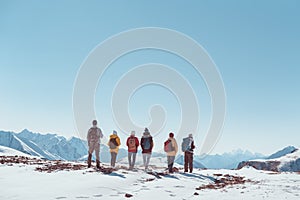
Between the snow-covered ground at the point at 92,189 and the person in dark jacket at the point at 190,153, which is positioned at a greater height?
the person in dark jacket at the point at 190,153

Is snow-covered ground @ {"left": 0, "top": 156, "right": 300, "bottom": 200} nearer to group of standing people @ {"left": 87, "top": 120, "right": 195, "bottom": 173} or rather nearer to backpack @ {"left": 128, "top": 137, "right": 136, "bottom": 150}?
group of standing people @ {"left": 87, "top": 120, "right": 195, "bottom": 173}

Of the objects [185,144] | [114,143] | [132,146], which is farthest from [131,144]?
[185,144]

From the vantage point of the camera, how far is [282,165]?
17575cm

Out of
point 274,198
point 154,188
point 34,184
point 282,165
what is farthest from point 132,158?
point 282,165

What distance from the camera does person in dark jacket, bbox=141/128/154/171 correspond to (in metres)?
22.7

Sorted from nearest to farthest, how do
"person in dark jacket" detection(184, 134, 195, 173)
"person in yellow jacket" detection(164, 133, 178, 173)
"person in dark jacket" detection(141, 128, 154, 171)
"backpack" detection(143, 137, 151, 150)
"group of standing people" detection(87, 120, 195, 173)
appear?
"group of standing people" detection(87, 120, 195, 173) → "person in dark jacket" detection(141, 128, 154, 171) → "backpack" detection(143, 137, 151, 150) → "person in yellow jacket" detection(164, 133, 178, 173) → "person in dark jacket" detection(184, 134, 195, 173)

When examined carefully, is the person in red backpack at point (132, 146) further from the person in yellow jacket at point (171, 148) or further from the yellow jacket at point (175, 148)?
the yellow jacket at point (175, 148)

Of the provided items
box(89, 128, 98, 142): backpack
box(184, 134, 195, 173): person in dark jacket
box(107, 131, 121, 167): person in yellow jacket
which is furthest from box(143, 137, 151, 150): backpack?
box(89, 128, 98, 142): backpack

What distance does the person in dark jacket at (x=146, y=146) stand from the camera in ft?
74.3

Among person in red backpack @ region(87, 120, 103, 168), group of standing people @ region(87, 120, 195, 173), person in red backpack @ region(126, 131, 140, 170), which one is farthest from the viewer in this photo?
person in red backpack @ region(126, 131, 140, 170)

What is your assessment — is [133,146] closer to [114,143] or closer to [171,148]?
[114,143]

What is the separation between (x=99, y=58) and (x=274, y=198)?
93.4ft

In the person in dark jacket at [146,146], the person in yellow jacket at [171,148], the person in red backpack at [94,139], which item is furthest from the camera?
the person in yellow jacket at [171,148]

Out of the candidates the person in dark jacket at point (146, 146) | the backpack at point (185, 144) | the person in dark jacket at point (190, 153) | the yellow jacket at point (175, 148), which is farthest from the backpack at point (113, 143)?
the person in dark jacket at point (190, 153)
